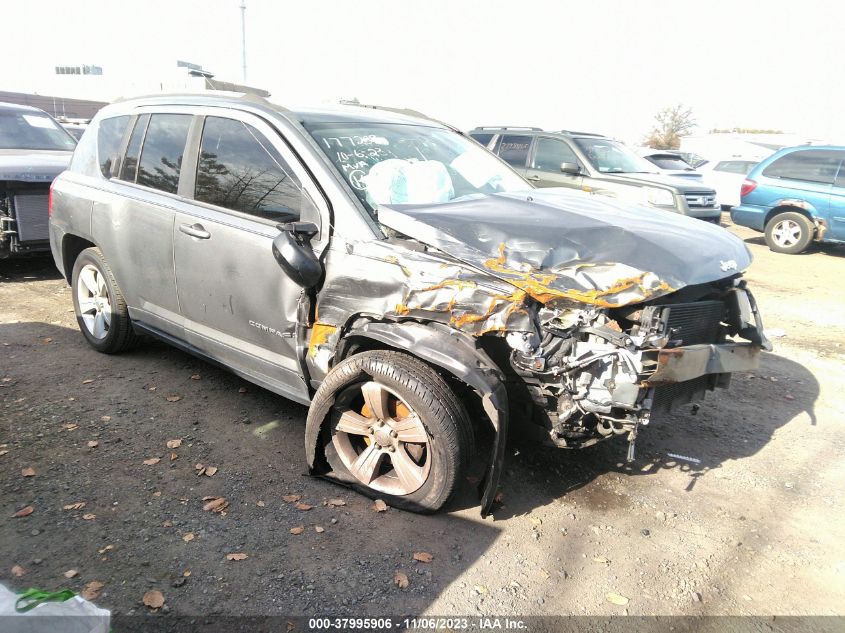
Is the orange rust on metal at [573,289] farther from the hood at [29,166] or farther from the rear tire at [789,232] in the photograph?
the rear tire at [789,232]

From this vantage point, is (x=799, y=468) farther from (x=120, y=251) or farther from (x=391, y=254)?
(x=120, y=251)

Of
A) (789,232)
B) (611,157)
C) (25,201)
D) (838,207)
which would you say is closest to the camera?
(25,201)

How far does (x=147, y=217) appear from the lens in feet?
13.9

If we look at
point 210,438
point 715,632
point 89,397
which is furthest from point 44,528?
point 715,632

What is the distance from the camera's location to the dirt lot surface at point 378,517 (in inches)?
105

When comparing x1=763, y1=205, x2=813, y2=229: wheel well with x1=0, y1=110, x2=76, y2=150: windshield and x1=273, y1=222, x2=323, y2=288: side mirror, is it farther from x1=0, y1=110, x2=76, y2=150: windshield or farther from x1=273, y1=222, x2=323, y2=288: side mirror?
x1=0, y1=110, x2=76, y2=150: windshield

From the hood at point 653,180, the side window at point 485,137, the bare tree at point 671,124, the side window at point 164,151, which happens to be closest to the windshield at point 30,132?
the side window at point 164,151

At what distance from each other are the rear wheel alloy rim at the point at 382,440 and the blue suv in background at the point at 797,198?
427 inches

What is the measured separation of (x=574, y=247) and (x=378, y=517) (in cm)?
163

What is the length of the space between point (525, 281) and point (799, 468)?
2.40 m

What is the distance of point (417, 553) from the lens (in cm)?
290

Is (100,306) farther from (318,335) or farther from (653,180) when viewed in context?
(653,180)

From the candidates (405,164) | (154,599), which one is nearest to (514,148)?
(405,164)

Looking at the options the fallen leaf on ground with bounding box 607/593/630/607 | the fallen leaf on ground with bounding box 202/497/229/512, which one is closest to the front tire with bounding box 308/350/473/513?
the fallen leaf on ground with bounding box 202/497/229/512
